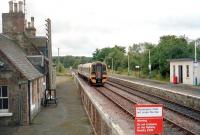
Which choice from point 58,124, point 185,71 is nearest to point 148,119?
point 58,124

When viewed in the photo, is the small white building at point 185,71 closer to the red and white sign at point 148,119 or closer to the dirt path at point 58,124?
the dirt path at point 58,124

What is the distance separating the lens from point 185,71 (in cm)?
4934

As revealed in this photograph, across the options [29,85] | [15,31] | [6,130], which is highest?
[15,31]

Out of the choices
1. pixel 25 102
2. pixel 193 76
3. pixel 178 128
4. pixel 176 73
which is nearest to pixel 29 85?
pixel 25 102

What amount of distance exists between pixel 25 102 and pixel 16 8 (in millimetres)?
15970

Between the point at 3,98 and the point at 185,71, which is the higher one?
the point at 185,71

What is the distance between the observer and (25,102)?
21.7 metres

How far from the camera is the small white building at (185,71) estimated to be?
154ft

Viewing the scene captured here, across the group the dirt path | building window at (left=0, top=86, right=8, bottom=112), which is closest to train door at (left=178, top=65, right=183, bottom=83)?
the dirt path

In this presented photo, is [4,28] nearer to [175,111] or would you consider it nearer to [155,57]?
[175,111]

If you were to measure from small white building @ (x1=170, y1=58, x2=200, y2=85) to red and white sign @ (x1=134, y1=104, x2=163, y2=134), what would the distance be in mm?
36596

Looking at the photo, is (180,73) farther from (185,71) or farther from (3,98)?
(3,98)

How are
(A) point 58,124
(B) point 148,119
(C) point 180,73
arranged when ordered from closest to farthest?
(B) point 148,119, (A) point 58,124, (C) point 180,73

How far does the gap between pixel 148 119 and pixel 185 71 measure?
40366 millimetres
